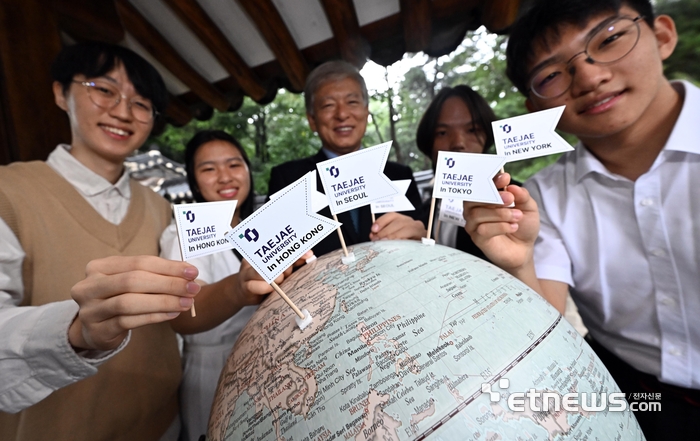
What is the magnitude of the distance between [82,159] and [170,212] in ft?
1.24

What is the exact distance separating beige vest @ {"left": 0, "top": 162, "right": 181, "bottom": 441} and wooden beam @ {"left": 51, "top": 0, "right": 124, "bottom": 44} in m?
1.21

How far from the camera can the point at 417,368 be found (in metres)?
0.46

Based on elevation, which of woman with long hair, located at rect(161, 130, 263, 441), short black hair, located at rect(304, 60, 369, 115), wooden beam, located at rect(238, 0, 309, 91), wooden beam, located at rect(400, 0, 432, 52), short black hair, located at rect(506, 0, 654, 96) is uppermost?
wooden beam, located at rect(238, 0, 309, 91)

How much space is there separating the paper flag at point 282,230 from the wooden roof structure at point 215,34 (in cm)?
138

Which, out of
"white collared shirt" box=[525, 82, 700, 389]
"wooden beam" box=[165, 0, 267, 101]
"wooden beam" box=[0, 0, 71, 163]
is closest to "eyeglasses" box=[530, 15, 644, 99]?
"white collared shirt" box=[525, 82, 700, 389]

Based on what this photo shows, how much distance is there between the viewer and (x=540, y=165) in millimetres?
3113

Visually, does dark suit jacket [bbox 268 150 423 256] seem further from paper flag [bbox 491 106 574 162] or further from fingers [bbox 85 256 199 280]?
fingers [bbox 85 256 199 280]

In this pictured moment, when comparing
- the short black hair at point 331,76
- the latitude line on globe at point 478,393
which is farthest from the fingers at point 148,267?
the short black hair at point 331,76

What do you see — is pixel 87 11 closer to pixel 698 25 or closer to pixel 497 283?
pixel 497 283

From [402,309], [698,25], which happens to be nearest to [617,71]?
[402,309]

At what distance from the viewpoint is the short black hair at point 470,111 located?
1.54 meters

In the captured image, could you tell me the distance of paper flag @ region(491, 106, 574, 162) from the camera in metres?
0.73

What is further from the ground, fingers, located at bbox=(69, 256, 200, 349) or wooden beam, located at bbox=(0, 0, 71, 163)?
wooden beam, located at bbox=(0, 0, 71, 163)

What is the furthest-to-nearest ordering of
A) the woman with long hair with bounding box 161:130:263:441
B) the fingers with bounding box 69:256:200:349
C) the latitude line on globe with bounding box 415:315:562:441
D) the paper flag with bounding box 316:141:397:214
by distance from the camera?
the woman with long hair with bounding box 161:130:263:441 < the paper flag with bounding box 316:141:397:214 < the fingers with bounding box 69:256:200:349 < the latitude line on globe with bounding box 415:315:562:441
